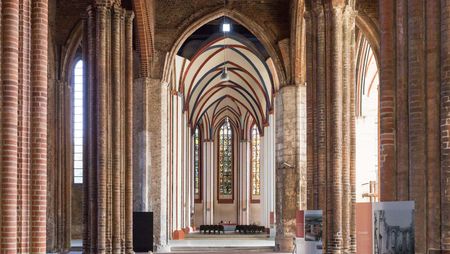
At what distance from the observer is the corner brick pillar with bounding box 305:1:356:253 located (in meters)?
16.6

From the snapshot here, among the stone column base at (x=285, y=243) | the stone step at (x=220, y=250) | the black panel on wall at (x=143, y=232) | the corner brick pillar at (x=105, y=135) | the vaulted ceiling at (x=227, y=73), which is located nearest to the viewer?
the corner brick pillar at (x=105, y=135)

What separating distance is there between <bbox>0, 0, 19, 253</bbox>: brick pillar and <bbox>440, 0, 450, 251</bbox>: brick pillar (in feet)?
18.4

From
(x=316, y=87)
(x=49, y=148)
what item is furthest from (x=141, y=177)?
(x=316, y=87)

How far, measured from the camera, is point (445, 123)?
28.2ft

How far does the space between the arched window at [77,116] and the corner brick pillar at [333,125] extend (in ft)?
52.6

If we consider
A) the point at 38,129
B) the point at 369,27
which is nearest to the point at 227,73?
the point at 369,27

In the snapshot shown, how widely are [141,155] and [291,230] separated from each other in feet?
21.3

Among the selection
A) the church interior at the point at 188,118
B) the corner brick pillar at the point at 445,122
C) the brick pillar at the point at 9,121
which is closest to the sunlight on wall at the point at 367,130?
the church interior at the point at 188,118

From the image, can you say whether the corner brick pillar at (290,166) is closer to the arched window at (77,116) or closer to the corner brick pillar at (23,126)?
the arched window at (77,116)

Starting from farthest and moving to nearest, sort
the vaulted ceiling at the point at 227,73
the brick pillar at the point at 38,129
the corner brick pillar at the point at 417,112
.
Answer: the vaulted ceiling at the point at 227,73
the brick pillar at the point at 38,129
the corner brick pillar at the point at 417,112

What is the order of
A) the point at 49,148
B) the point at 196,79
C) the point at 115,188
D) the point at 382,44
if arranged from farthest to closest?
1. the point at 196,79
2. the point at 49,148
3. the point at 115,188
4. the point at 382,44

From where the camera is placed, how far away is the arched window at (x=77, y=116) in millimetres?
31281

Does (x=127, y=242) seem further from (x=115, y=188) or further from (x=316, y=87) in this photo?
(x=316, y=87)

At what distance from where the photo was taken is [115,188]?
18375 millimetres
